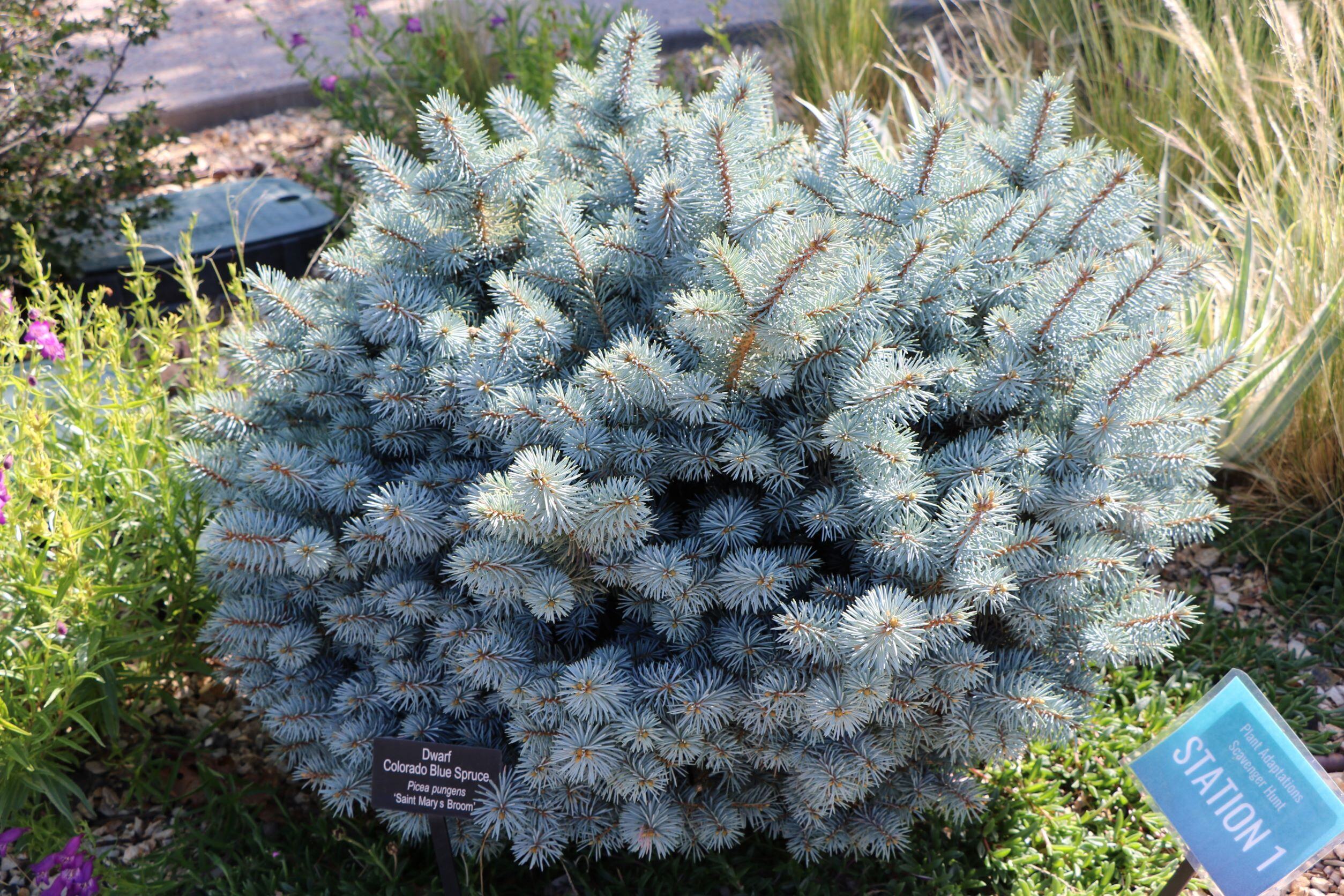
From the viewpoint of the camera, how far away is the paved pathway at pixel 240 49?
5.24 metres

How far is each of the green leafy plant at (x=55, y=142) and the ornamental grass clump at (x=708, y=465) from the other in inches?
80.7

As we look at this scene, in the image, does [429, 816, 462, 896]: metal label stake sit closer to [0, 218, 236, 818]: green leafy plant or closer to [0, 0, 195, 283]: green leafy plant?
[0, 218, 236, 818]: green leafy plant

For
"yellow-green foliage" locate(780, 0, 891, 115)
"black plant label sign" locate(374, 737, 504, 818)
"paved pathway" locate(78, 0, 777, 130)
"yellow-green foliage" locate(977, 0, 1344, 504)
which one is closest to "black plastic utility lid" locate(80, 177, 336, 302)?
"paved pathway" locate(78, 0, 777, 130)

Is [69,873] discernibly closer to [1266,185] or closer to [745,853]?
[745,853]

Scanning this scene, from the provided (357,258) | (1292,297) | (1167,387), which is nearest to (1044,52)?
(1292,297)

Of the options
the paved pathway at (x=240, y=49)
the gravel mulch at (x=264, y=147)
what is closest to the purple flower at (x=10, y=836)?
the gravel mulch at (x=264, y=147)

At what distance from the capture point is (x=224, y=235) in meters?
3.79

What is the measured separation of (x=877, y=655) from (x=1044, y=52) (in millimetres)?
3953

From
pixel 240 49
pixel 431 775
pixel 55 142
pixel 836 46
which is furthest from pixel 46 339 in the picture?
pixel 240 49

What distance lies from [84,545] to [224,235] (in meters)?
1.95

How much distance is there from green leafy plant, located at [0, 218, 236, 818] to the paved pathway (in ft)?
9.50

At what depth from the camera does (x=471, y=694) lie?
182 cm

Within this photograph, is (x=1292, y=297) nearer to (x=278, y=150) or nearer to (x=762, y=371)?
(x=762, y=371)

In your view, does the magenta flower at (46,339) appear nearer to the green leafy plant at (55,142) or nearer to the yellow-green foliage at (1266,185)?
the green leafy plant at (55,142)
